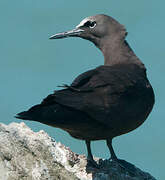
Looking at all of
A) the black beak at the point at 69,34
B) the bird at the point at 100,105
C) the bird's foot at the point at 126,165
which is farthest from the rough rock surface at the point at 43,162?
the black beak at the point at 69,34

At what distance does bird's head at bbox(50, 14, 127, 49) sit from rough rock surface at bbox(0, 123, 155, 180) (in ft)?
8.52

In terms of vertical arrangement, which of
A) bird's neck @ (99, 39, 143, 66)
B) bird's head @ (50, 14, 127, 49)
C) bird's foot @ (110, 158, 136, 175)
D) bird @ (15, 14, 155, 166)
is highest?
bird's head @ (50, 14, 127, 49)

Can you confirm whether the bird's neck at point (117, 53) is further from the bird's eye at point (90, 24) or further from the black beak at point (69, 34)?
the black beak at point (69, 34)

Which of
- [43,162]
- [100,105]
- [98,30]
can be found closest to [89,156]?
[100,105]

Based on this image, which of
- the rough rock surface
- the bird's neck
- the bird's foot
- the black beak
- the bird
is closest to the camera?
the rough rock surface

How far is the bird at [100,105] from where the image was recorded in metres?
5.92

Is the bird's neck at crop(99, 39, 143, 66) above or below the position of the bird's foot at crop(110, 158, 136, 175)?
above

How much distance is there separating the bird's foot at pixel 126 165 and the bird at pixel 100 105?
8 centimetres

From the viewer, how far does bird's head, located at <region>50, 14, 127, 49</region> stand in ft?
28.2

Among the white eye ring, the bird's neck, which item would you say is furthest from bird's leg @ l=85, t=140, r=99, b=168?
the white eye ring

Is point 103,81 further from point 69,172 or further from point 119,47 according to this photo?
point 119,47

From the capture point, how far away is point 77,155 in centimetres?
677

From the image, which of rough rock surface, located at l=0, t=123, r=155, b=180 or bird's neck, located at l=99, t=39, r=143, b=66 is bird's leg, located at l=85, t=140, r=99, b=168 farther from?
bird's neck, located at l=99, t=39, r=143, b=66

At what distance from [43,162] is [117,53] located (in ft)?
10.2
